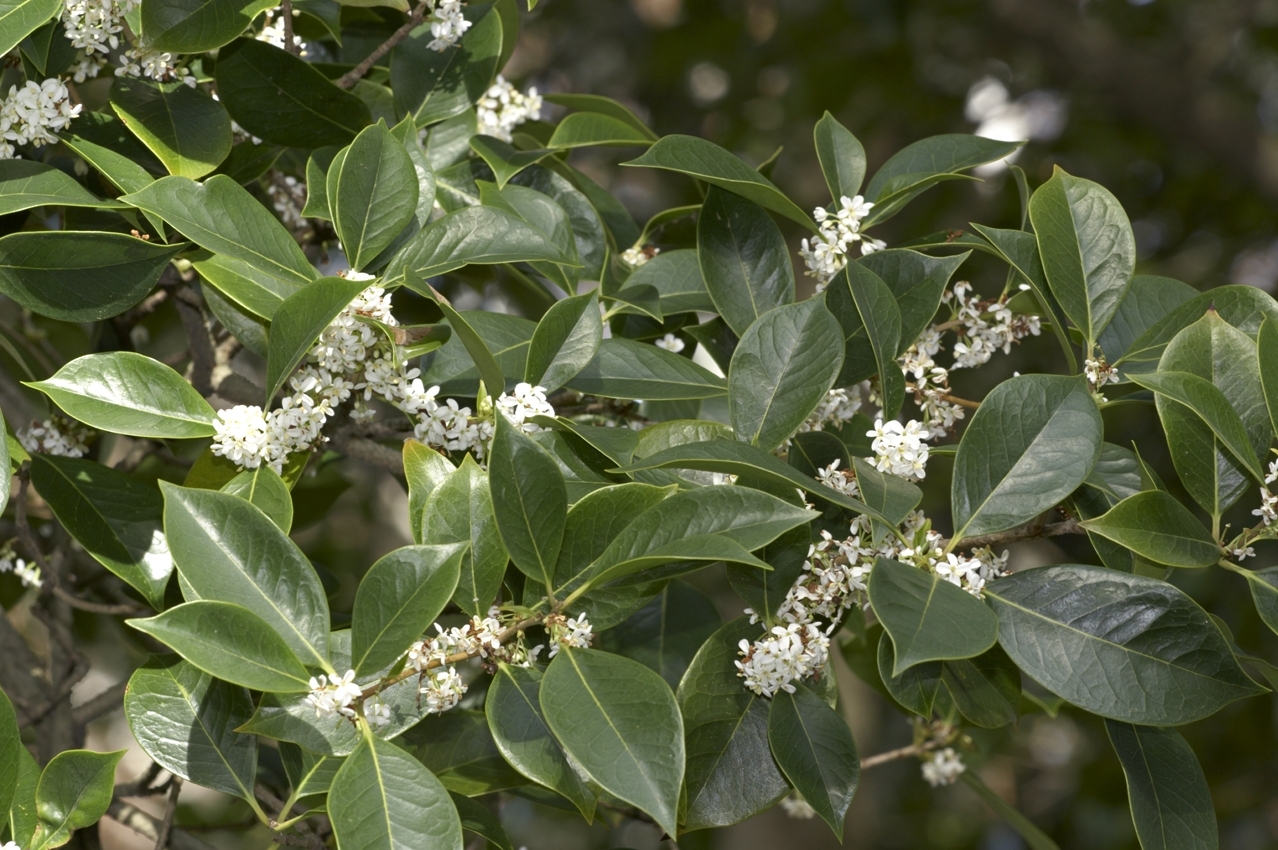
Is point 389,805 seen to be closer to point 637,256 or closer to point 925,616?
point 925,616

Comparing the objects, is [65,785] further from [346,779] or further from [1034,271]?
[1034,271]

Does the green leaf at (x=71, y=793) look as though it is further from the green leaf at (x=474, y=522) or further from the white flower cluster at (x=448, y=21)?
the white flower cluster at (x=448, y=21)

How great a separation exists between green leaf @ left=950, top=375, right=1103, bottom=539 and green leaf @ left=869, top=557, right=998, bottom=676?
0.07 m

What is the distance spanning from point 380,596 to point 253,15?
43 centimetres

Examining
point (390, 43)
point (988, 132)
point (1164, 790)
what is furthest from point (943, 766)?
point (988, 132)

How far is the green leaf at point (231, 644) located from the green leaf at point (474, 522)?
11 centimetres

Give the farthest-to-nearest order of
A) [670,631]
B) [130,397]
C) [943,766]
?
[943,766] < [670,631] < [130,397]

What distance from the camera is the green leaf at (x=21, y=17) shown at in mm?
639

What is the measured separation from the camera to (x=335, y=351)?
0.66 m

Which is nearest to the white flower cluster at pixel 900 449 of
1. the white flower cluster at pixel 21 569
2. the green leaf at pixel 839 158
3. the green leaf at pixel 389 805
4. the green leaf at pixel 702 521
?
the green leaf at pixel 702 521

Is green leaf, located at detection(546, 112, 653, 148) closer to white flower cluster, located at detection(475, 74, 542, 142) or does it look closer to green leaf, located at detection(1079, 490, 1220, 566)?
white flower cluster, located at detection(475, 74, 542, 142)

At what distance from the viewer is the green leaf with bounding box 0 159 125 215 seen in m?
0.66

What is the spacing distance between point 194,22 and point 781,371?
47cm

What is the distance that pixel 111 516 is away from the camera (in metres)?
0.77
